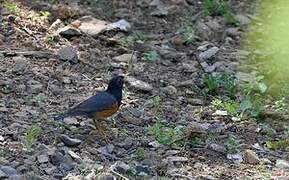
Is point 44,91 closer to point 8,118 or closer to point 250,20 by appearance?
point 8,118

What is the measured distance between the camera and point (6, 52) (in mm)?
7883

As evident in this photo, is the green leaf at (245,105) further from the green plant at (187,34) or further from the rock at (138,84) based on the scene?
the green plant at (187,34)

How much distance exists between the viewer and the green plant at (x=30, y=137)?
600cm

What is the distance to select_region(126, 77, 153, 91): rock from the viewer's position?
7.77 m

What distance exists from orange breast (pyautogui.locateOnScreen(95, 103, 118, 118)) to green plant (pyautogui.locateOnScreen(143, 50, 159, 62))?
208 centimetres

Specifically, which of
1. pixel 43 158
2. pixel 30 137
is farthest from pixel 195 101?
pixel 43 158

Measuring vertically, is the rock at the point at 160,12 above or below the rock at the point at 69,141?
below

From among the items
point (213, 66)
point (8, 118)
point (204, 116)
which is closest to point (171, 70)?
point (213, 66)

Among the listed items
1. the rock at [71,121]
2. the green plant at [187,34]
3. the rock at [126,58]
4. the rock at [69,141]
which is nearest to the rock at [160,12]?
the green plant at [187,34]

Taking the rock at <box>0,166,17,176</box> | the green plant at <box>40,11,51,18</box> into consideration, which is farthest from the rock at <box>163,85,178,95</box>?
the rock at <box>0,166,17,176</box>

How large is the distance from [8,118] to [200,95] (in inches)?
87.8

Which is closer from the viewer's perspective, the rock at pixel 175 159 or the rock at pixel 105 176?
the rock at pixel 105 176

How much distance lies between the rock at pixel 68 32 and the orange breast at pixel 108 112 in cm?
229

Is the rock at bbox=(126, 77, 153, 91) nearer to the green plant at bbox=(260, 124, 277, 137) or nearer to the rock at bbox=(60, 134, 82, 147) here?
the green plant at bbox=(260, 124, 277, 137)
